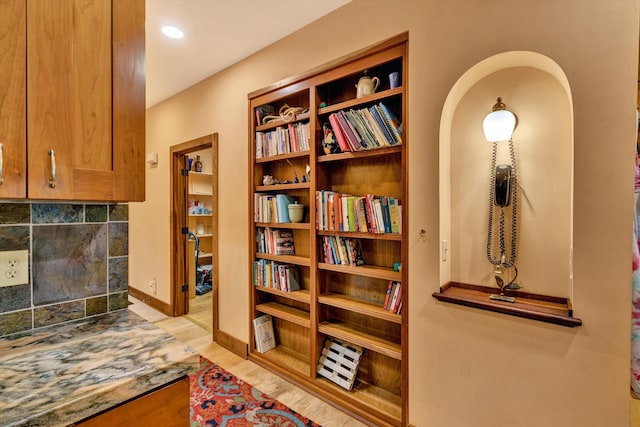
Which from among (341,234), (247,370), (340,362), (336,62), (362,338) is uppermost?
(336,62)

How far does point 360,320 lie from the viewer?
217 cm

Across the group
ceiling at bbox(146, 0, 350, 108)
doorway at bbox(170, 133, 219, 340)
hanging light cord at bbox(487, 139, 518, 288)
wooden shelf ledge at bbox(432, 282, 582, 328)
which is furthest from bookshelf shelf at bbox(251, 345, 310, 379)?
ceiling at bbox(146, 0, 350, 108)

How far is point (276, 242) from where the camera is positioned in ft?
8.13

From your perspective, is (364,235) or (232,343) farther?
(232,343)

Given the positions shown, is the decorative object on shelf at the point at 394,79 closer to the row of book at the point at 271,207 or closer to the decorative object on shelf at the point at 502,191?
the decorative object on shelf at the point at 502,191

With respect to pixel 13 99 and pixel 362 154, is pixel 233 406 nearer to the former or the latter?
pixel 362 154

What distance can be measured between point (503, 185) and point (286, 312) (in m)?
1.78

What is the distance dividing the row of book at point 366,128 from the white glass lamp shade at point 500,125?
0.47 m

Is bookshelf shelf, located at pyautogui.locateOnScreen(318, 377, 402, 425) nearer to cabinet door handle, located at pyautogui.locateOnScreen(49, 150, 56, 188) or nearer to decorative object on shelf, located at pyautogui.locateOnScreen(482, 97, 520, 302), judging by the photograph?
decorative object on shelf, located at pyautogui.locateOnScreen(482, 97, 520, 302)

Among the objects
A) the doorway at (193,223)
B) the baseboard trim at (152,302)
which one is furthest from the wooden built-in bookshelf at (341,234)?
the baseboard trim at (152,302)

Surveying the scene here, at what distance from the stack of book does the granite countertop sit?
153 centimetres

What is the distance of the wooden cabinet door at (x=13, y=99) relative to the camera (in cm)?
76

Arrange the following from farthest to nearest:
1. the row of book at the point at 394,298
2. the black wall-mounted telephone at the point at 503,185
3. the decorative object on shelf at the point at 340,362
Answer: the decorative object on shelf at the point at 340,362, the row of book at the point at 394,298, the black wall-mounted telephone at the point at 503,185

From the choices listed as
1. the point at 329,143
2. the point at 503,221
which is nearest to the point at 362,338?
the point at 503,221
